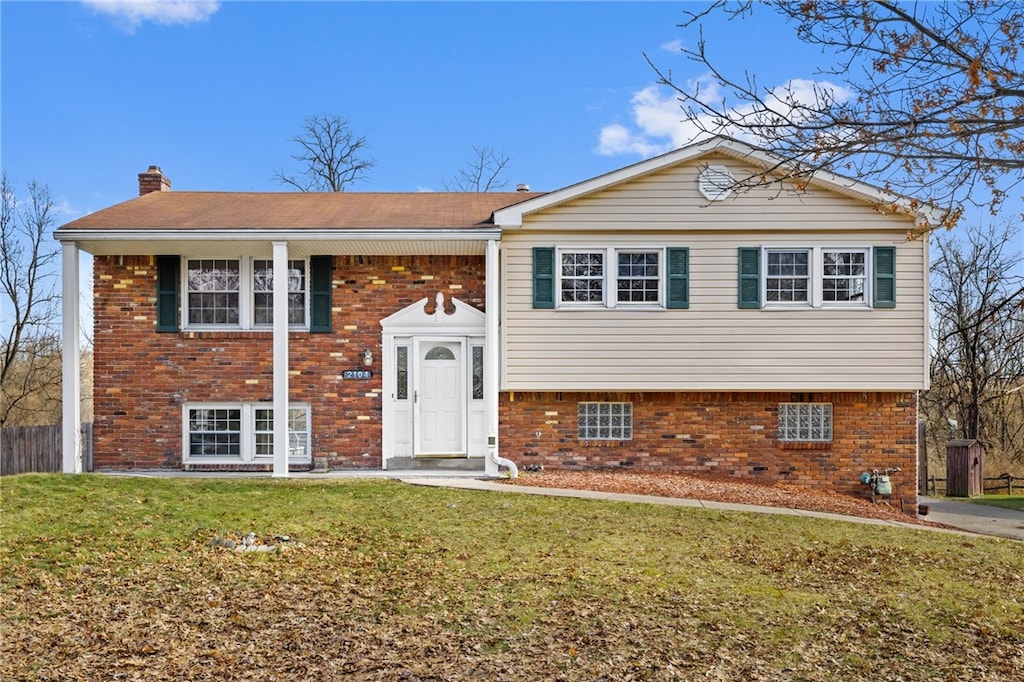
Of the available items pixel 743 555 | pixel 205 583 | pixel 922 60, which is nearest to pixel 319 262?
pixel 205 583

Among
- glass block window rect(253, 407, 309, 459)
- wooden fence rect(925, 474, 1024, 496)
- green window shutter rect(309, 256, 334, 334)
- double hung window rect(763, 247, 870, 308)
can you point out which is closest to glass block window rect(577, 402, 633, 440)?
double hung window rect(763, 247, 870, 308)

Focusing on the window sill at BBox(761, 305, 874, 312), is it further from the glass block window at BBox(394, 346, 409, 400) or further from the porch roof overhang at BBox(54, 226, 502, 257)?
the glass block window at BBox(394, 346, 409, 400)

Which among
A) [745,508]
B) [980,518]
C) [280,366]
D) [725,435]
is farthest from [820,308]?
[280,366]

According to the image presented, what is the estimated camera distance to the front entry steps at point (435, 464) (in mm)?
12703

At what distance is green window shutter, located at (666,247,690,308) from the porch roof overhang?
3.03 m

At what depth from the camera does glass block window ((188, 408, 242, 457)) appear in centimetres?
1341

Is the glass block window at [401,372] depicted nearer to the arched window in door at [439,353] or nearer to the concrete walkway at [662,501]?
the arched window in door at [439,353]

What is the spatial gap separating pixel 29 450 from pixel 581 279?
12.3 metres

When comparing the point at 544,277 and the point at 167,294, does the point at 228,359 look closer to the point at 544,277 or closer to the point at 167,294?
the point at 167,294

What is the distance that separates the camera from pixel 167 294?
43.4 feet

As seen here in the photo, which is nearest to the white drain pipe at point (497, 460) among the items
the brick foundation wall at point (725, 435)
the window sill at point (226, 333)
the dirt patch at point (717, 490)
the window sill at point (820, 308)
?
the dirt patch at point (717, 490)

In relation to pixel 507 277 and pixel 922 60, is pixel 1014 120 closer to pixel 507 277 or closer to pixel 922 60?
pixel 922 60

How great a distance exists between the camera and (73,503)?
29.4ft

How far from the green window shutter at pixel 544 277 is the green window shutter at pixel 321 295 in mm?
3657
